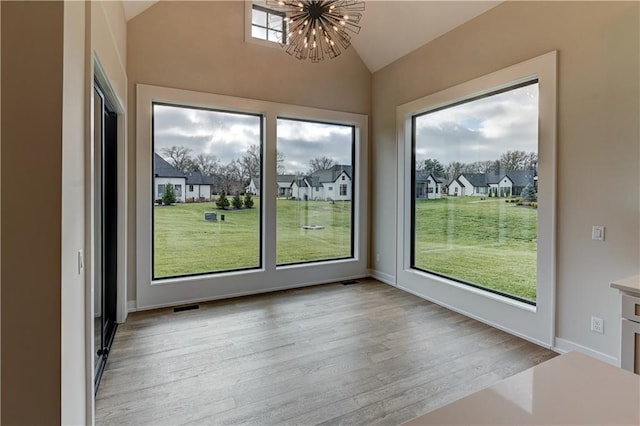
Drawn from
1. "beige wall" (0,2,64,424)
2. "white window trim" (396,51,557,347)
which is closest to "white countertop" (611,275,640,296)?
"white window trim" (396,51,557,347)

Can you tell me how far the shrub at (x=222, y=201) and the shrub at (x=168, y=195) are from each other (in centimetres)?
56

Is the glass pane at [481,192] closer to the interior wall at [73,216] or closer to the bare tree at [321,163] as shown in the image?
the bare tree at [321,163]

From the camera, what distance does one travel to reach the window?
4.62m

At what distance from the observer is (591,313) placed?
9.34ft

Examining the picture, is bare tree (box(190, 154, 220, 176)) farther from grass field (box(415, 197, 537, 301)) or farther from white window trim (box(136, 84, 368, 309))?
grass field (box(415, 197, 537, 301))

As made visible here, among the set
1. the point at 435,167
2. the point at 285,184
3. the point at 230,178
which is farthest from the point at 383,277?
the point at 230,178

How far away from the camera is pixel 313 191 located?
523 centimetres

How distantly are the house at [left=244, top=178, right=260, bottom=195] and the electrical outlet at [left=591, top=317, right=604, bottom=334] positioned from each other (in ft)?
13.0

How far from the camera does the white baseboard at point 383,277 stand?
5.11 m

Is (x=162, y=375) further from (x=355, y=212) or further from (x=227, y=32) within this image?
(x=227, y=32)

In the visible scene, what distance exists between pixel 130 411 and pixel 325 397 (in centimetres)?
130

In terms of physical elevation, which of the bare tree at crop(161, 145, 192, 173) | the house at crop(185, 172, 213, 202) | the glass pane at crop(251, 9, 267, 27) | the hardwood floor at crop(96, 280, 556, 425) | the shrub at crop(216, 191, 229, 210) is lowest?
the hardwood floor at crop(96, 280, 556, 425)

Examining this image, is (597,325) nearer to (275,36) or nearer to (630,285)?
(630,285)

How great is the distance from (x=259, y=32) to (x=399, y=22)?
193 cm
